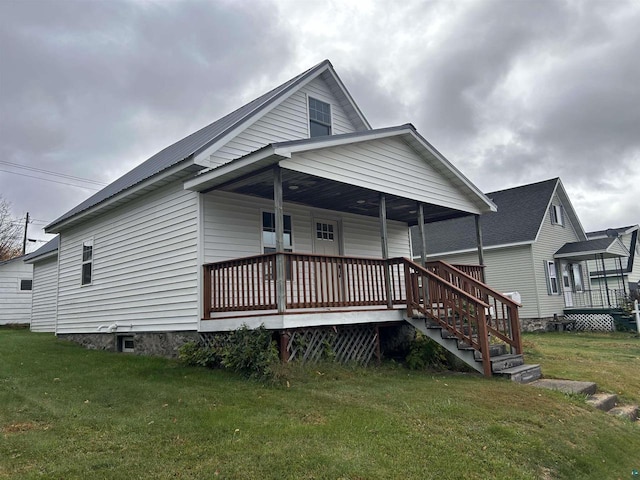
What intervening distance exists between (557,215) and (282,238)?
1999 centimetres

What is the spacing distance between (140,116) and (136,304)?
48.4 ft

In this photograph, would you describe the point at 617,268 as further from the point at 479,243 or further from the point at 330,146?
the point at 330,146

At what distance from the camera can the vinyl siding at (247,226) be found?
899 cm

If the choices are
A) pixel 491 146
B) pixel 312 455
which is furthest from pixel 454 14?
pixel 491 146

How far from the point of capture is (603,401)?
6.72m

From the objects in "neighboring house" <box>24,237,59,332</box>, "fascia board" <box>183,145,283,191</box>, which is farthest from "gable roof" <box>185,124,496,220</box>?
"neighboring house" <box>24,237,59,332</box>

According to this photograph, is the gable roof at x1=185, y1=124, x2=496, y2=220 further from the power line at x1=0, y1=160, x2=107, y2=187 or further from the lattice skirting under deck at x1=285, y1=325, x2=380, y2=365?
the power line at x1=0, y1=160, x2=107, y2=187

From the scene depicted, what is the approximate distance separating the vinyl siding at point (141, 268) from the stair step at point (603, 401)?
6.60 metres

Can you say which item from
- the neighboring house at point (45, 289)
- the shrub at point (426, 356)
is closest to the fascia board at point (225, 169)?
the shrub at point (426, 356)

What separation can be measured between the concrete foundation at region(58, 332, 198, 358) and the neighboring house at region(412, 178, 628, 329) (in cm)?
1563

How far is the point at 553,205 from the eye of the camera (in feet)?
74.8

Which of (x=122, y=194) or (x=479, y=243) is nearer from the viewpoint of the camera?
(x=122, y=194)

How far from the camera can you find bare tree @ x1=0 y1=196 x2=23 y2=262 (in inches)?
1574

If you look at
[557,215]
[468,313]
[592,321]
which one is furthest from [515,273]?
[468,313]
